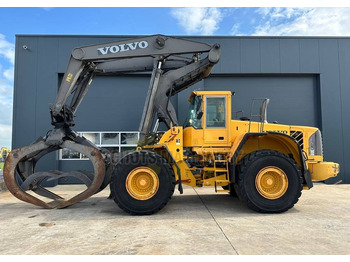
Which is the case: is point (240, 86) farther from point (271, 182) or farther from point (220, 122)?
point (271, 182)

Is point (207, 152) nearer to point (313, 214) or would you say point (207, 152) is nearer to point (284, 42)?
point (313, 214)

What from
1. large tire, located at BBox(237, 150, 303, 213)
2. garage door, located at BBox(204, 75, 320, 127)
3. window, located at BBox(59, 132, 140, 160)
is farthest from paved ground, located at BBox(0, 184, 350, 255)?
garage door, located at BBox(204, 75, 320, 127)

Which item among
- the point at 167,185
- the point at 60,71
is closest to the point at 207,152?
the point at 167,185

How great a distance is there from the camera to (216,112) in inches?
254

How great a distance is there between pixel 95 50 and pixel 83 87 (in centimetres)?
123

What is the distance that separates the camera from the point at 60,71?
38.0 feet

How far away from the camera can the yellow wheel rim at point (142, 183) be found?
19.2 ft

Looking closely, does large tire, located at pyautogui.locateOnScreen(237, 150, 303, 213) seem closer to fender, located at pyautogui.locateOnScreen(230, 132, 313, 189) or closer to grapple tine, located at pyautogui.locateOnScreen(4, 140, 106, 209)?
fender, located at pyautogui.locateOnScreen(230, 132, 313, 189)

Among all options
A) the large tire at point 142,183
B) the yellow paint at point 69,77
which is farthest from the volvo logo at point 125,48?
the large tire at point 142,183

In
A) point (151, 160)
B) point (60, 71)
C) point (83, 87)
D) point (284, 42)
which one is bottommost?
point (151, 160)

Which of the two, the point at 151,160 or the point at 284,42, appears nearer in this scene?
the point at 151,160

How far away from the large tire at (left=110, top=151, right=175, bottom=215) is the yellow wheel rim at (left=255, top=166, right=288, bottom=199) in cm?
202
